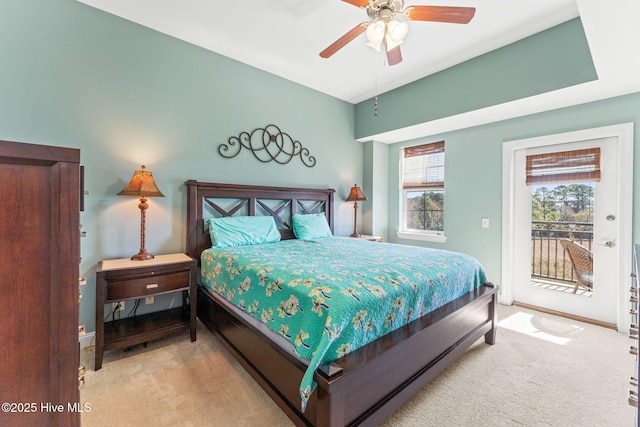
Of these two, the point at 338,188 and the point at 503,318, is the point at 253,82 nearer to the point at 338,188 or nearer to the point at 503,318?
the point at 338,188

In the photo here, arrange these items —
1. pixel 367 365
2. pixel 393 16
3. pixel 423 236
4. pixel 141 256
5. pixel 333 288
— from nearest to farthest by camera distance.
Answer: pixel 367 365 → pixel 333 288 → pixel 393 16 → pixel 141 256 → pixel 423 236

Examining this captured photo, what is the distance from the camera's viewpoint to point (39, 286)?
692mm

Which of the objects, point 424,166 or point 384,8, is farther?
point 424,166

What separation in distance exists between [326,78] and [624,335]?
4.33m

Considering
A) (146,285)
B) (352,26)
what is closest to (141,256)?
(146,285)

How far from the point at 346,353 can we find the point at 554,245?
10.5ft

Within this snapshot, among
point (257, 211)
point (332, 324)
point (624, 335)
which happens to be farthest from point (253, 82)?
point (624, 335)

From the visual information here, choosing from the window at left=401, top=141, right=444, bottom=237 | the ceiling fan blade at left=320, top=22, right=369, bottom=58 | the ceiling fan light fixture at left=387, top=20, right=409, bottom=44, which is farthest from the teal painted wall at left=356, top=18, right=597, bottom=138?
the ceiling fan blade at left=320, top=22, right=369, bottom=58

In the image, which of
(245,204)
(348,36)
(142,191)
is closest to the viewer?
(348,36)

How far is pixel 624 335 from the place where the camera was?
2.67 m

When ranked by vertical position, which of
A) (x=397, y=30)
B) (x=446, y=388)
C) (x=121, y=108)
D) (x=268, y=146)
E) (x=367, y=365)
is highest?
(x=397, y=30)

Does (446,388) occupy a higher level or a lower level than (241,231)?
lower

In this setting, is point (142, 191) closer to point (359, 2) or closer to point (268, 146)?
point (268, 146)

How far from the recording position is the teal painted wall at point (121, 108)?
7.36 ft
